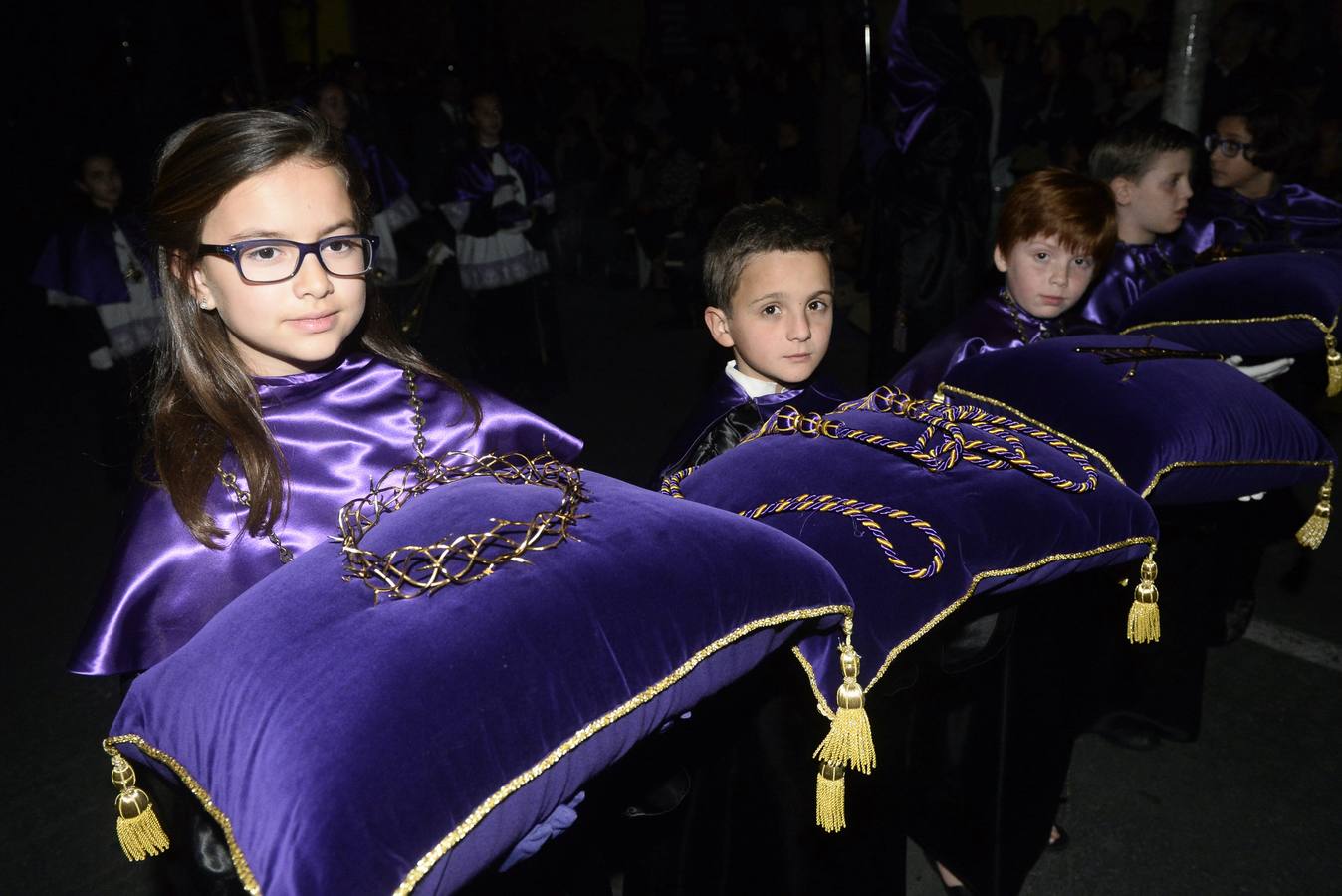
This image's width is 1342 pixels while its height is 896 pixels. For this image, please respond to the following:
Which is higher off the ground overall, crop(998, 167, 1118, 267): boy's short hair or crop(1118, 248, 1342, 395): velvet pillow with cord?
Result: crop(998, 167, 1118, 267): boy's short hair

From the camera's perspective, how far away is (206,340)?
1325 mm

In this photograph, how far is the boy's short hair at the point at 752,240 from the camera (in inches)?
68.2

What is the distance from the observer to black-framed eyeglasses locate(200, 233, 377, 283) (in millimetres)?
1214

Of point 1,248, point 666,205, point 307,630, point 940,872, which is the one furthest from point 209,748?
point 1,248

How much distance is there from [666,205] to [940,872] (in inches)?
257

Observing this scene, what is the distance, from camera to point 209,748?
36.1 inches

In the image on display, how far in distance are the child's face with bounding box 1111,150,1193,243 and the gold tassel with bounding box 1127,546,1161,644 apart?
4.55 ft

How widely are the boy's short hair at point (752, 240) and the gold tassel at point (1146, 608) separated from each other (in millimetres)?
764

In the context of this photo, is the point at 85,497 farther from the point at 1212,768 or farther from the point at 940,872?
the point at 1212,768

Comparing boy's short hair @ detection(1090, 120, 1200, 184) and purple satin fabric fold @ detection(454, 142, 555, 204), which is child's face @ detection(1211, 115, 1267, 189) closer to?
boy's short hair @ detection(1090, 120, 1200, 184)

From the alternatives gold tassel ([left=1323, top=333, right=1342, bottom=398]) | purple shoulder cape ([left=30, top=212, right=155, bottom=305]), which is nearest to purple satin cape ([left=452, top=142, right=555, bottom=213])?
purple shoulder cape ([left=30, top=212, right=155, bottom=305])

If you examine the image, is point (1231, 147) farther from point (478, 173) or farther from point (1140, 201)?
point (478, 173)

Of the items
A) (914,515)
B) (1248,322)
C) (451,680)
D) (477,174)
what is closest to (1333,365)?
(1248,322)

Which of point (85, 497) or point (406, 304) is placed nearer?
point (85, 497)
